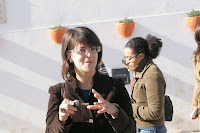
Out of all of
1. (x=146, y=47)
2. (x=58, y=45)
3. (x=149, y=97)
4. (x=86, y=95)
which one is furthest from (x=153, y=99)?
(x=58, y=45)

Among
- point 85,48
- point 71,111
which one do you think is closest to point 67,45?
point 85,48

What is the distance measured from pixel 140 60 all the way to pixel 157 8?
2.87 m

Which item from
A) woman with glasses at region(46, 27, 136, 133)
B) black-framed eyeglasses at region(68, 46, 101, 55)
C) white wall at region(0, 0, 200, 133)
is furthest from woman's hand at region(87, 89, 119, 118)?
white wall at region(0, 0, 200, 133)

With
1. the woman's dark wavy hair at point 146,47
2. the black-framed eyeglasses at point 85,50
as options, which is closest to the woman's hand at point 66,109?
the black-framed eyeglasses at point 85,50

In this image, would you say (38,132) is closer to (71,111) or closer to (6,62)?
(6,62)

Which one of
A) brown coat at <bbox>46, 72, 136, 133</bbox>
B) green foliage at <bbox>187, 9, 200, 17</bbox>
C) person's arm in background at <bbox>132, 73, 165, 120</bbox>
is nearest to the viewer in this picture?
brown coat at <bbox>46, 72, 136, 133</bbox>

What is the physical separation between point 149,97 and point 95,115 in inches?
38.6

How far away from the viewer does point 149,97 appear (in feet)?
8.19

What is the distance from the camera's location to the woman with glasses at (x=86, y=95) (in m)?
1.56

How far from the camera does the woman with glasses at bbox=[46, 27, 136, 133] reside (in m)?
1.56

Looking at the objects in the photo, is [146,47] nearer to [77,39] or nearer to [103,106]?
[77,39]

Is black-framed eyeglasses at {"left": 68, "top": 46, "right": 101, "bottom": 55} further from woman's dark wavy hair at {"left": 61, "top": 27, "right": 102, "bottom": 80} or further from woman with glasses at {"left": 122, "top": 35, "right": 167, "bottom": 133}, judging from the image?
woman with glasses at {"left": 122, "top": 35, "right": 167, "bottom": 133}

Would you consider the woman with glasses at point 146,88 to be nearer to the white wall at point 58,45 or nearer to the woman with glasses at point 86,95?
the woman with glasses at point 86,95

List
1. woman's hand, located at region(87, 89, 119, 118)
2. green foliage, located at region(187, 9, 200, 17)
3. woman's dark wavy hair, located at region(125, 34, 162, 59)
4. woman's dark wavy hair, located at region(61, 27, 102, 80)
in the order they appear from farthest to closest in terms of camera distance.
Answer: green foliage, located at region(187, 9, 200, 17) < woman's dark wavy hair, located at region(125, 34, 162, 59) < woman's dark wavy hair, located at region(61, 27, 102, 80) < woman's hand, located at region(87, 89, 119, 118)
